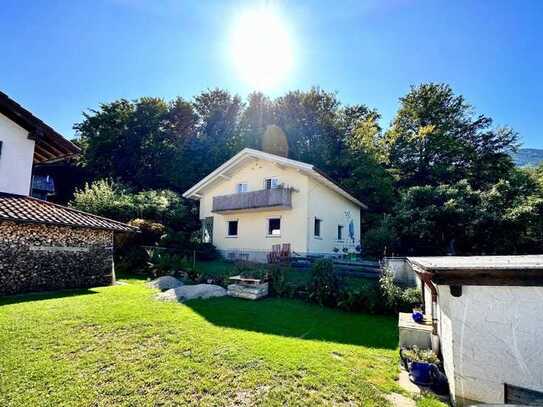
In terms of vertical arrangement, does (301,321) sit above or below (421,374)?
below

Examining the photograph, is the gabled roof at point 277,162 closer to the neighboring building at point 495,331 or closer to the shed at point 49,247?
the shed at point 49,247

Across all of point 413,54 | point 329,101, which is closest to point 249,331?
point 413,54

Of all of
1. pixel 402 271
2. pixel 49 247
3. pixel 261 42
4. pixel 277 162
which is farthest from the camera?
pixel 277 162

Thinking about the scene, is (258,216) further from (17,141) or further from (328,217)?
(17,141)

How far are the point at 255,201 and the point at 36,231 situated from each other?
450 inches

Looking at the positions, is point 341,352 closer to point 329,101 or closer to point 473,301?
point 473,301

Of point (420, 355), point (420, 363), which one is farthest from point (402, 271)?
point (420, 363)

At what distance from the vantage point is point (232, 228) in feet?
71.3

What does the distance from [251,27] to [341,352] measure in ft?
28.6

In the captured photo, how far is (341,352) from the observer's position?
5.81 metres

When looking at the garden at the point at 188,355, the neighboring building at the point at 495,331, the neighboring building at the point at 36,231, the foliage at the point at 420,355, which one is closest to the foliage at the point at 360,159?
the neighboring building at the point at 36,231

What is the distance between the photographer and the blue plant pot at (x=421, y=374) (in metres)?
4.64

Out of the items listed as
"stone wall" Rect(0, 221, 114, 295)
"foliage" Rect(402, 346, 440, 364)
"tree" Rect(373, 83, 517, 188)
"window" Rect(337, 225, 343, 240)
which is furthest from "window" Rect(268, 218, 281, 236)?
"tree" Rect(373, 83, 517, 188)

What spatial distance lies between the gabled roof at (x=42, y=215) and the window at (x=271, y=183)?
9455mm
